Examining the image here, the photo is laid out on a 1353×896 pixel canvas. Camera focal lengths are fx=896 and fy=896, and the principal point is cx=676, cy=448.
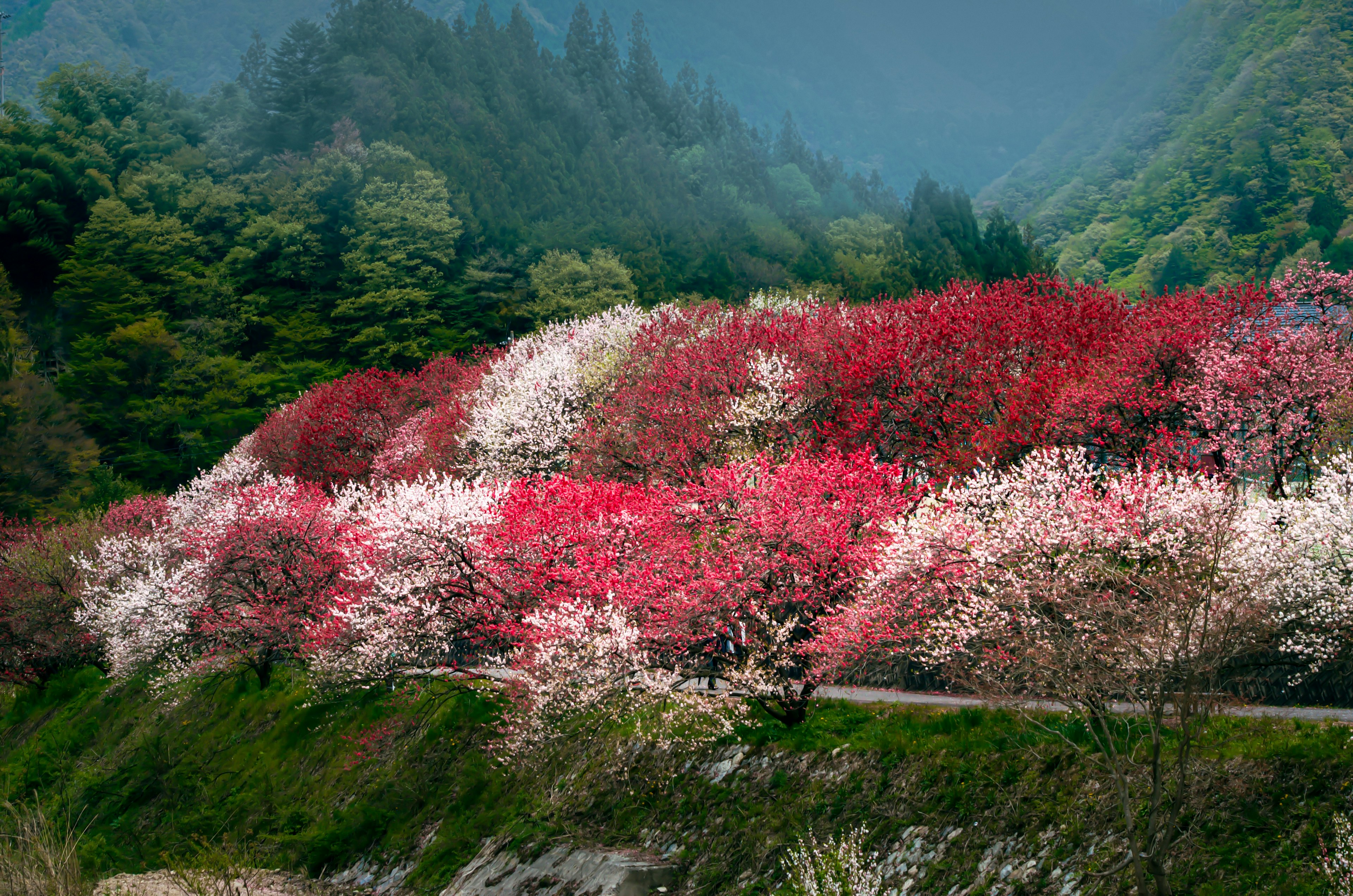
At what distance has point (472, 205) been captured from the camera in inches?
3600

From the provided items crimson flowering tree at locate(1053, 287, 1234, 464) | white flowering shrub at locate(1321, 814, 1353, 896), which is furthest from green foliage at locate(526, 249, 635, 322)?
white flowering shrub at locate(1321, 814, 1353, 896)

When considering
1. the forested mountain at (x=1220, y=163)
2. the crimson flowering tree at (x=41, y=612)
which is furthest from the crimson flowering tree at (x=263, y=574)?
the forested mountain at (x=1220, y=163)

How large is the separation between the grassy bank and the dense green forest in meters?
36.0

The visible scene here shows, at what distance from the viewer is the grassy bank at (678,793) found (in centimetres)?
1227

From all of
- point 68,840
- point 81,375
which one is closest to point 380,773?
point 68,840

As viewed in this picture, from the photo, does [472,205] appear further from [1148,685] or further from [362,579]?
[1148,685]

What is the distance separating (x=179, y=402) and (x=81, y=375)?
8.24 m

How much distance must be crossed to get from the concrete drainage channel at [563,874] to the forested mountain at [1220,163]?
262 ft

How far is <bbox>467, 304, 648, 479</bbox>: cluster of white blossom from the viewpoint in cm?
3825

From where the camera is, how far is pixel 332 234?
84688 mm

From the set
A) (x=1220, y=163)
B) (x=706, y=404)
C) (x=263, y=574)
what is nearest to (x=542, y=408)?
(x=706, y=404)

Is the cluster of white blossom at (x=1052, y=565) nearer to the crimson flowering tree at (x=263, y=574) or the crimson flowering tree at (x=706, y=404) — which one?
the crimson flowering tree at (x=706, y=404)

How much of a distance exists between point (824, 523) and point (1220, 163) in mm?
112048

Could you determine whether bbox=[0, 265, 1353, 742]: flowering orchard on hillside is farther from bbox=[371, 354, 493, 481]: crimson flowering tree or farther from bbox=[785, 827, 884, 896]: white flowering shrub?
bbox=[785, 827, 884, 896]: white flowering shrub
